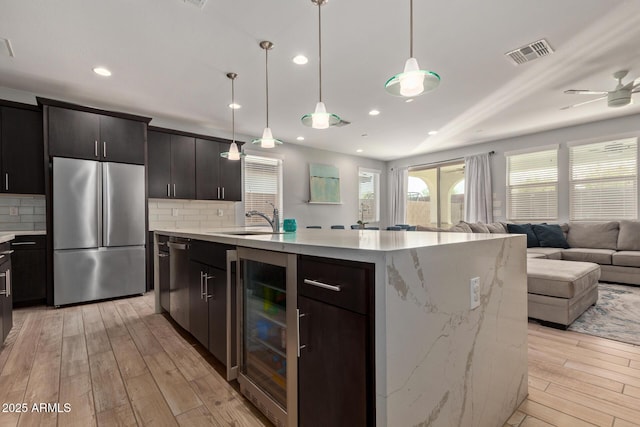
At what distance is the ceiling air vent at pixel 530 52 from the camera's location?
2.85 meters

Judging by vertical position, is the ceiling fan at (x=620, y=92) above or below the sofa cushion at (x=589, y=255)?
above

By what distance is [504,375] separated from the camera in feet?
4.87

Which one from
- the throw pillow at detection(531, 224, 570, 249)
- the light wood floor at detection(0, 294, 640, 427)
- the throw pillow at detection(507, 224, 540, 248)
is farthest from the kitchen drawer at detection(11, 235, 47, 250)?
the throw pillow at detection(531, 224, 570, 249)

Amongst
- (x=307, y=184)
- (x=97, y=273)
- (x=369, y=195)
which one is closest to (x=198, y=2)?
(x=97, y=273)

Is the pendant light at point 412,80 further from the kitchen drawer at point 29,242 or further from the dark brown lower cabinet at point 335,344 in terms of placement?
the kitchen drawer at point 29,242

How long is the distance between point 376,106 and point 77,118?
392cm

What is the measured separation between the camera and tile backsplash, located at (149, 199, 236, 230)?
4809mm

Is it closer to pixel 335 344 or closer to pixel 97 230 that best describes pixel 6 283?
pixel 97 230

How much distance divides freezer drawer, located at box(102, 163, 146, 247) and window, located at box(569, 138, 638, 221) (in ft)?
23.8

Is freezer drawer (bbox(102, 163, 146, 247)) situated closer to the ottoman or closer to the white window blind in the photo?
the ottoman

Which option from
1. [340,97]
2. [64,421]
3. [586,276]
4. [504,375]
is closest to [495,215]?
[586,276]

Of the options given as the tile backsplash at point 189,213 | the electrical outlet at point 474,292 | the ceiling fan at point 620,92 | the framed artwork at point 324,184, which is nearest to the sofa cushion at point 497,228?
the ceiling fan at point 620,92

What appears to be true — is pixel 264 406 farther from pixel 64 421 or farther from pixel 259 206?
pixel 259 206

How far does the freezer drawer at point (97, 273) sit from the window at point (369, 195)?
5433 mm
